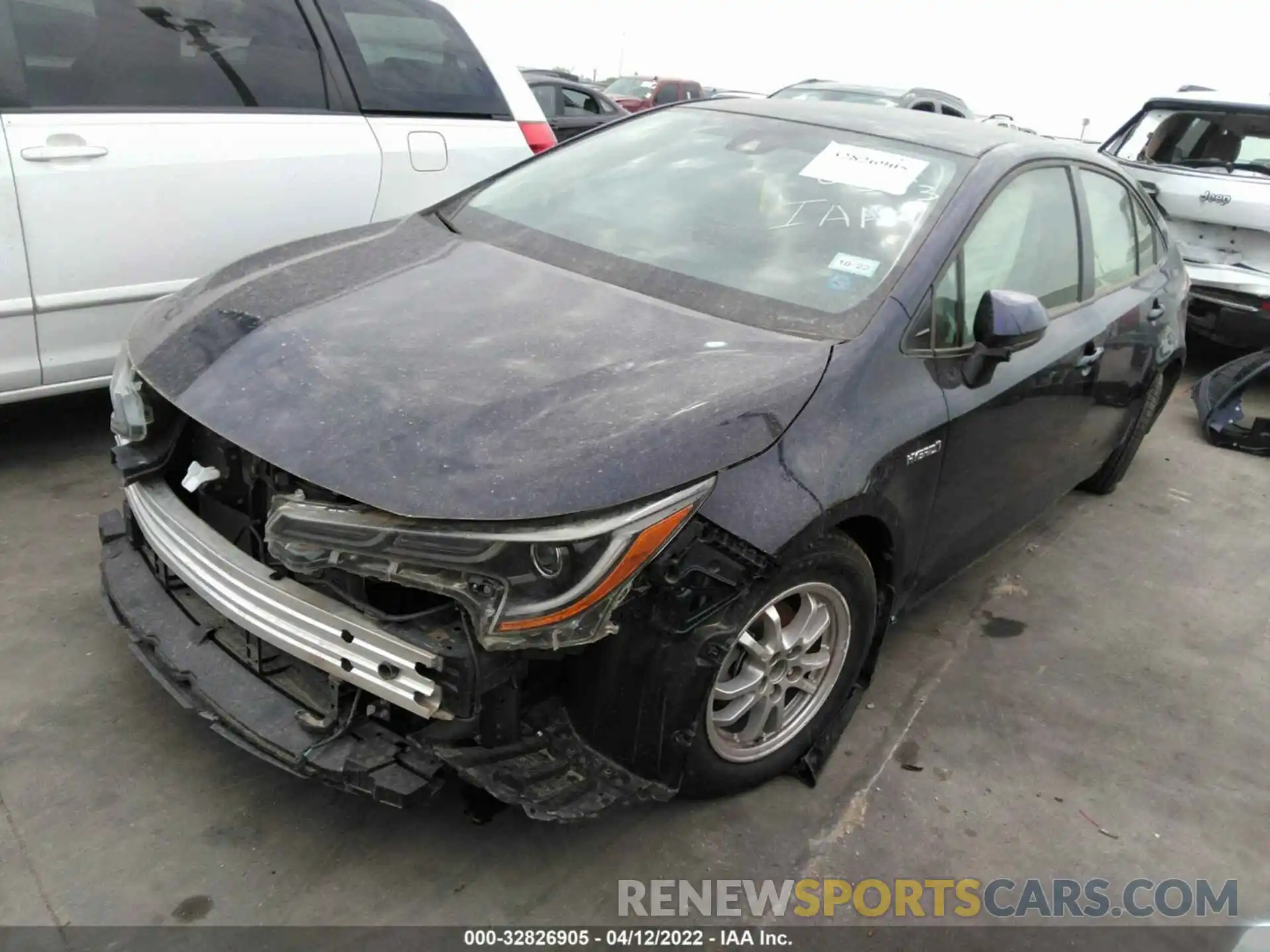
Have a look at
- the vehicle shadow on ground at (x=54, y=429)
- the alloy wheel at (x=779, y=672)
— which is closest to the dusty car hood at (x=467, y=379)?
the alloy wheel at (x=779, y=672)

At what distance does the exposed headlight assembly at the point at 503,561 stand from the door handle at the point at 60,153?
2.23 metres

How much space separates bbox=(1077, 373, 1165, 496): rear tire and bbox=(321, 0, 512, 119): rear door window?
325cm

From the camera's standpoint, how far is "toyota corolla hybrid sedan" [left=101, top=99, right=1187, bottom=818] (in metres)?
1.93

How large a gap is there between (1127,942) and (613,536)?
1.63 metres

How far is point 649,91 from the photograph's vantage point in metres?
20.7

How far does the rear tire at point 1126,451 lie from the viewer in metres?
4.58

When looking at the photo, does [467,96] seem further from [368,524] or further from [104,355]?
[368,524]

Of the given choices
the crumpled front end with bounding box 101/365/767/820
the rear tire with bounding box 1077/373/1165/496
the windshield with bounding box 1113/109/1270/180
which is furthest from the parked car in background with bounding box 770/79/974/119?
the crumpled front end with bounding box 101/365/767/820

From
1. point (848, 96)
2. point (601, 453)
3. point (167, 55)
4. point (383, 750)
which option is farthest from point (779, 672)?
point (848, 96)

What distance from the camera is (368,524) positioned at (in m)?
1.88

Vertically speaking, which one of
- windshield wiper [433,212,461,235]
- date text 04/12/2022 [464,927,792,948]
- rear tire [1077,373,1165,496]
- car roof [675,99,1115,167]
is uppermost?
car roof [675,99,1115,167]

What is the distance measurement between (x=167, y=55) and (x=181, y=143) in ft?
1.18

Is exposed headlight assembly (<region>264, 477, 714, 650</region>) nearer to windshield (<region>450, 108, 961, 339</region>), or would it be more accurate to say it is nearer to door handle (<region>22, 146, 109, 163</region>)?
windshield (<region>450, 108, 961, 339</region>)

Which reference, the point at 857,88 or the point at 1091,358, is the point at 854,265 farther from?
the point at 857,88
